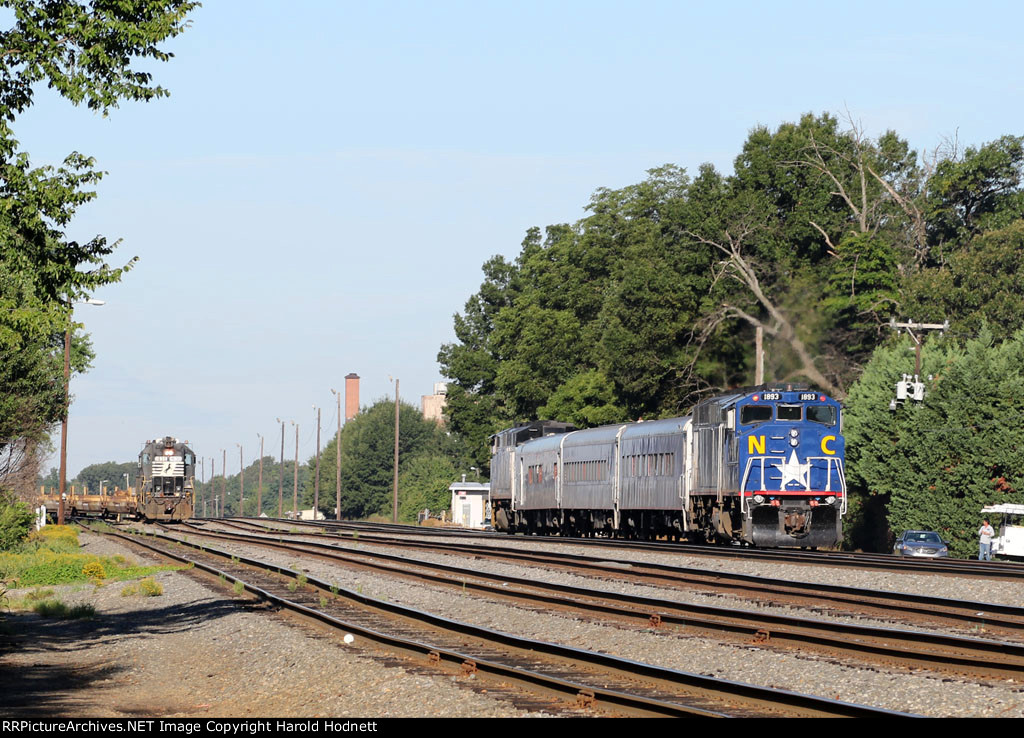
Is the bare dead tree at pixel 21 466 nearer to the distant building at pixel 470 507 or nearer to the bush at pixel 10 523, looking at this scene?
the bush at pixel 10 523

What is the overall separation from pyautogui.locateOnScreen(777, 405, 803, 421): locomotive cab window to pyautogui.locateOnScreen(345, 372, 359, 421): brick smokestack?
160 metres

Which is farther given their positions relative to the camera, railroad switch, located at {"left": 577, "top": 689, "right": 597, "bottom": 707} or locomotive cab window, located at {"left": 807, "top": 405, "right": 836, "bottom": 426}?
locomotive cab window, located at {"left": 807, "top": 405, "right": 836, "bottom": 426}

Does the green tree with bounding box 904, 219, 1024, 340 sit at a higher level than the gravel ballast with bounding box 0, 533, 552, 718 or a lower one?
higher

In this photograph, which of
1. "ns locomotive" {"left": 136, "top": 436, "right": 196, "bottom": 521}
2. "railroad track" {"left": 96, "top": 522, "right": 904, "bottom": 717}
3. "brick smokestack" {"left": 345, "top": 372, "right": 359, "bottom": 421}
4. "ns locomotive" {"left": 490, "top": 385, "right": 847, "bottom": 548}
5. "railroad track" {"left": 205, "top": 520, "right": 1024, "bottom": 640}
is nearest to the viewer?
"railroad track" {"left": 96, "top": 522, "right": 904, "bottom": 717}

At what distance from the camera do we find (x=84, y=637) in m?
21.0

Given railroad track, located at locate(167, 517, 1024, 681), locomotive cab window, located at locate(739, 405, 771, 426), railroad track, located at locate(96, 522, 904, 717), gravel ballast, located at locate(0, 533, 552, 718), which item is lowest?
gravel ballast, located at locate(0, 533, 552, 718)

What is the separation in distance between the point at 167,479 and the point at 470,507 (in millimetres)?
27952

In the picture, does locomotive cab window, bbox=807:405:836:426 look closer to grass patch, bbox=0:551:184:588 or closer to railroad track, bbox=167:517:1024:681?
railroad track, bbox=167:517:1024:681

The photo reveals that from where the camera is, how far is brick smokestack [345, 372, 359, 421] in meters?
194

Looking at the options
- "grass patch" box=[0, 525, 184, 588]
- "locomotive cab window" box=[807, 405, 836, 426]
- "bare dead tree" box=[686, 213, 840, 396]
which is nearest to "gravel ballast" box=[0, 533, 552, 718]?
"grass patch" box=[0, 525, 184, 588]

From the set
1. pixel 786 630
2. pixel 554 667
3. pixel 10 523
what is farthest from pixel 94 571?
pixel 786 630

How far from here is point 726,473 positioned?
35125 mm

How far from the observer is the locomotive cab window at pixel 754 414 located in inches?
1364
